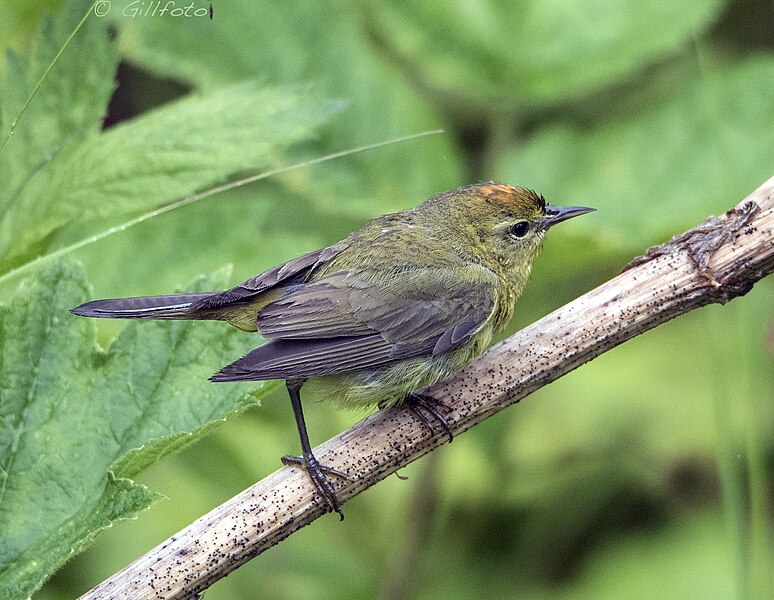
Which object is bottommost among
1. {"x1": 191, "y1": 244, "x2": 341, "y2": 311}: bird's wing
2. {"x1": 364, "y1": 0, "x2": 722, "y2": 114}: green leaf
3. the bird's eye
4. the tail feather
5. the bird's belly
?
the bird's belly

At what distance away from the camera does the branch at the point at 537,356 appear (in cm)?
225

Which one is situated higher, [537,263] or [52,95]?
[52,95]

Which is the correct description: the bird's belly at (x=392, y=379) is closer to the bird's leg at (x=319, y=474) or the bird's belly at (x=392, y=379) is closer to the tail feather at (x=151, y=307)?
the bird's leg at (x=319, y=474)

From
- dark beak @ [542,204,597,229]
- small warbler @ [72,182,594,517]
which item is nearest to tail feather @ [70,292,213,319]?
small warbler @ [72,182,594,517]

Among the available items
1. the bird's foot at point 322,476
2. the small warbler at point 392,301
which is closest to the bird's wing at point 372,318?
the small warbler at point 392,301

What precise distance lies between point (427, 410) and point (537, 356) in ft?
1.12

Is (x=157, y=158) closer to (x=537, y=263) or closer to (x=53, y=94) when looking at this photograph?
(x=53, y=94)

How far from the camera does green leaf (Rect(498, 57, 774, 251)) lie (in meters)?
3.90

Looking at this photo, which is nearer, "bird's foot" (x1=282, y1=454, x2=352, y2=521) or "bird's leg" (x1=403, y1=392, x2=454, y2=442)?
"bird's foot" (x1=282, y1=454, x2=352, y2=521)

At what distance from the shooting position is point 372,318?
10.4 feet

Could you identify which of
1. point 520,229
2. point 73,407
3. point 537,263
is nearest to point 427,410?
point 73,407

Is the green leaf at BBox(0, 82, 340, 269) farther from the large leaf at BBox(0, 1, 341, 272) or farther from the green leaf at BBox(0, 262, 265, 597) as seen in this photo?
the green leaf at BBox(0, 262, 265, 597)

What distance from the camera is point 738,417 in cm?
561

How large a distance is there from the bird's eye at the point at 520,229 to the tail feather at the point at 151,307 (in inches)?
51.3
